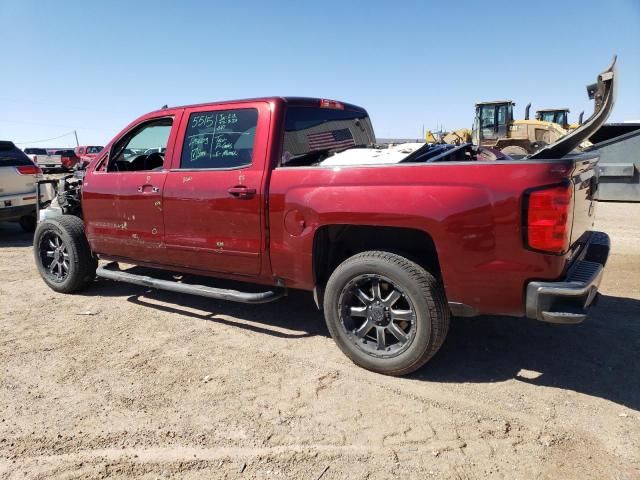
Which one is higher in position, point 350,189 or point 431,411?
point 350,189

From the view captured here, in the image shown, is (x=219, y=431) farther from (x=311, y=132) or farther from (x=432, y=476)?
(x=311, y=132)

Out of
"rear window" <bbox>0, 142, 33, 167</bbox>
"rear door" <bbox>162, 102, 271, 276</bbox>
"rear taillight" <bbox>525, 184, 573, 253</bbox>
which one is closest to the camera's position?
"rear taillight" <bbox>525, 184, 573, 253</bbox>

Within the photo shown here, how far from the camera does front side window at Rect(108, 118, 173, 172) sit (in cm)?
491

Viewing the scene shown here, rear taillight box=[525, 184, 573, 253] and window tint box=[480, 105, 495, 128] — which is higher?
window tint box=[480, 105, 495, 128]

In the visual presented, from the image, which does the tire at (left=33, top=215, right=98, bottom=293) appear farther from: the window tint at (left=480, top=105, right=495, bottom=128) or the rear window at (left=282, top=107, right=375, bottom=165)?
the window tint at (left=480, top=105, right=495, bottom=128)

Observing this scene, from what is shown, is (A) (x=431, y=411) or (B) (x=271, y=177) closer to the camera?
(A) (x=431, y=411)

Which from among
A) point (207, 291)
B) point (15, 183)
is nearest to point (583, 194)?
point (207, 291)

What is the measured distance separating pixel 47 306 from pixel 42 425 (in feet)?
8.18

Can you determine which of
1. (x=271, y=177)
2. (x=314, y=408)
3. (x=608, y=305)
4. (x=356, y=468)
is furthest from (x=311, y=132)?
(x=608, y=305)

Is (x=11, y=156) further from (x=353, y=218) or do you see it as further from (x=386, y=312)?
(x=386, y=312)

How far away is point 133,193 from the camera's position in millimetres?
4613

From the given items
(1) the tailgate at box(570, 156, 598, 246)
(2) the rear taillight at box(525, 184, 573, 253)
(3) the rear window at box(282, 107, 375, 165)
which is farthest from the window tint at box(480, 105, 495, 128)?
(2) the rear taillight at box(525, 184, 573, 253)

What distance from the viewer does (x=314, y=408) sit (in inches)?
119

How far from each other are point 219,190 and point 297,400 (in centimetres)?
179
